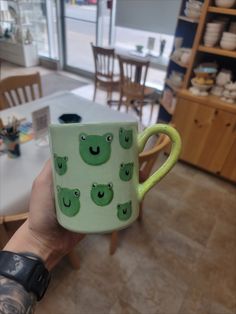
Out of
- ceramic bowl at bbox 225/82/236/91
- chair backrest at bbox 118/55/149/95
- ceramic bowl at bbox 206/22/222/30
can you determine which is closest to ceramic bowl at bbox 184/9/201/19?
ceramic bowl at bbox 206/22/222/30

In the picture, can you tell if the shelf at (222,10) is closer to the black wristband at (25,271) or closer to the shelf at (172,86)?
the shelf at (172,86)

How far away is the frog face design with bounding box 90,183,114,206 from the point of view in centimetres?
40

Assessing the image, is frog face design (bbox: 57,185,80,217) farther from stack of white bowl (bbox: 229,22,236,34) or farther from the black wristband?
stack of white bowl (bbox: 229,22,236,34)

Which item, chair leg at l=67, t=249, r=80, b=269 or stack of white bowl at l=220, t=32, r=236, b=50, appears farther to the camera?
stack of white bowl at l=220, t=32, r=236, b=50

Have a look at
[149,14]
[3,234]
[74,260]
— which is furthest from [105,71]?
[3,234]

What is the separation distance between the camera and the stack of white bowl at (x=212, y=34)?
1.65 meters

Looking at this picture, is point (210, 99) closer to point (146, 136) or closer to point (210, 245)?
point (210, 245)

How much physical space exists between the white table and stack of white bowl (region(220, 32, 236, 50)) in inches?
38.5

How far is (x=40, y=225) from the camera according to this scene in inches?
22.9

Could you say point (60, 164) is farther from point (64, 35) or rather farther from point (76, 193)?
point (64, 35)

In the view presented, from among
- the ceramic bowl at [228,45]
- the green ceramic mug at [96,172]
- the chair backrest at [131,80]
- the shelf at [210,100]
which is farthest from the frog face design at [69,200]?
the chair backrest at [131,80]

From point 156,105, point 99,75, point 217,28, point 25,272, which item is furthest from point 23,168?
point 156,105

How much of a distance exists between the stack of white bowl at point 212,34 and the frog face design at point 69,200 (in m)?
1.80

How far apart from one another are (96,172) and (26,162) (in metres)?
0.69
